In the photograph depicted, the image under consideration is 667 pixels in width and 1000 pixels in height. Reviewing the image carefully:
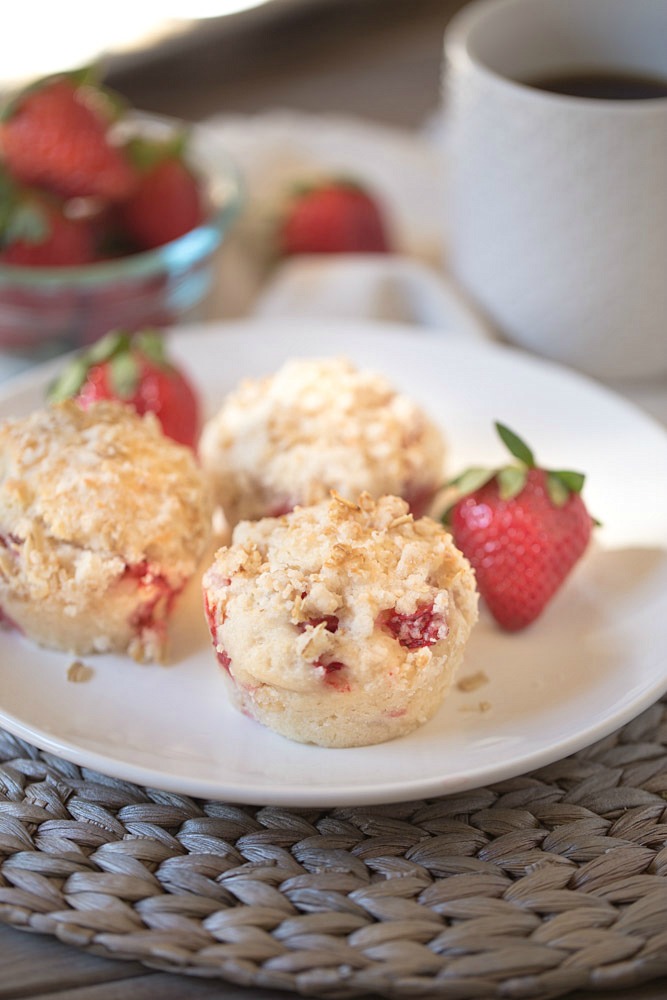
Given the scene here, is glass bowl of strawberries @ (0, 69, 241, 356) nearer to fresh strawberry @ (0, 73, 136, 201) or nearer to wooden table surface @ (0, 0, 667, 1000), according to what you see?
fresh strawberry @ (0, 73, 136, 201)

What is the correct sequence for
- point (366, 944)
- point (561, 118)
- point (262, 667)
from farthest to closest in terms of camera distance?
point (561, 118) → point (262, 667) → point (366, 944)

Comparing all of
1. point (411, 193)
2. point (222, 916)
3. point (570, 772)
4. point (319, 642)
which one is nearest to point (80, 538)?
point (319, 642)

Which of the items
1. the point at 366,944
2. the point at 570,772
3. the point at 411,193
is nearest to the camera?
the point at 366,944

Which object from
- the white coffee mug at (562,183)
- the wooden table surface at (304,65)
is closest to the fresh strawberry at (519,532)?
the white coffee mug at (562,183)

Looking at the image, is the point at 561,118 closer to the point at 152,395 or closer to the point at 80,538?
the point at 152,395

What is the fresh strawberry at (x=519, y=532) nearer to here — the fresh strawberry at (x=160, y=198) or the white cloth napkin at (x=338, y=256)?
the white cloth napkin at (x=338, y=256)

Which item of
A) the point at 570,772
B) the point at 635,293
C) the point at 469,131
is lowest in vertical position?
the point at 570,772

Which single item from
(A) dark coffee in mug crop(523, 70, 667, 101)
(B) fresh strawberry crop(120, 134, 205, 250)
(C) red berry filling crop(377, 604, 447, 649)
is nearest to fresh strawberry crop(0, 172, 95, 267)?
(B) fresh strawberry crop(120, 134, 205, 250)
